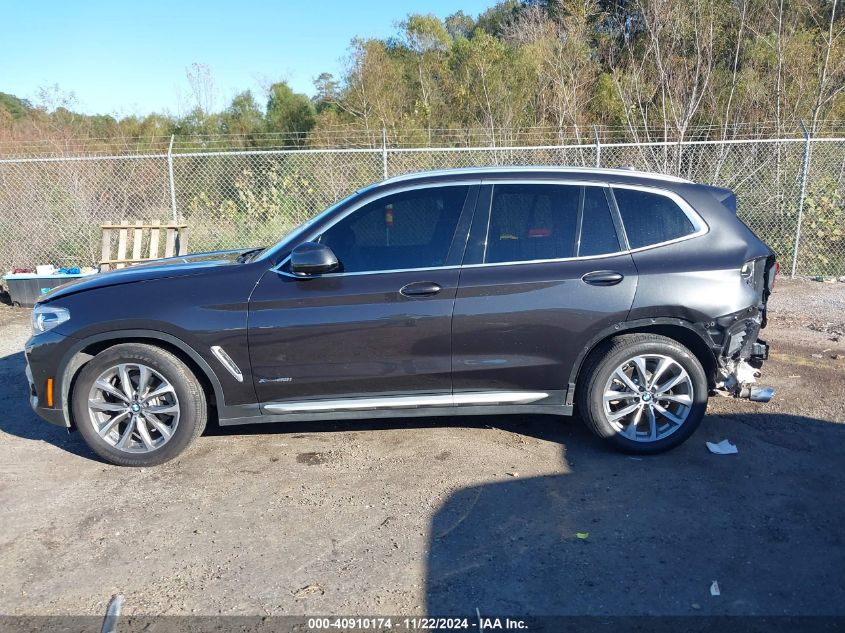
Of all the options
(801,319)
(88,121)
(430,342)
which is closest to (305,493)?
(430,342)

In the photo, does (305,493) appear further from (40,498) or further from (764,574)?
(764,574)

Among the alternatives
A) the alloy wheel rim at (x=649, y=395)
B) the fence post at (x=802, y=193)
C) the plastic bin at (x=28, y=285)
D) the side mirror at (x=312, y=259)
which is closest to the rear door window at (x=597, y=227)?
the alloy wheel rim at (x=649, y=395)

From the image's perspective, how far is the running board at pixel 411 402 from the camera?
4348 millimetres

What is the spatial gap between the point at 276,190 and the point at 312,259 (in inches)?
302

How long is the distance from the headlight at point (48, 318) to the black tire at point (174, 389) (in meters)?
0.33

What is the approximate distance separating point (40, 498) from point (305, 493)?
1594mm

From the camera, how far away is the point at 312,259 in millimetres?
4152

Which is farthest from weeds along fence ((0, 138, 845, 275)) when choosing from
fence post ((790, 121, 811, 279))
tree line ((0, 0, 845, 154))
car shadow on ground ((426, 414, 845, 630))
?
car shadow on ground ((426, 414, 845, 630))

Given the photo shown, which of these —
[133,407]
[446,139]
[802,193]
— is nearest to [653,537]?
[133,407]

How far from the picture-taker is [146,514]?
3.83 m

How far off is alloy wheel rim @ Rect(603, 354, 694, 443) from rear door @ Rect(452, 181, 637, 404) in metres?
0.32

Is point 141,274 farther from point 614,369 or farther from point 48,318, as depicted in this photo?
point 614,369

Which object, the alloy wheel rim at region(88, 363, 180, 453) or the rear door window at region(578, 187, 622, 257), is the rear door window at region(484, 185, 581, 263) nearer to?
the rear door window at region(578, 187, 622, 257)

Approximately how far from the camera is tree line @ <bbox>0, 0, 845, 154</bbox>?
1445 centimetres
